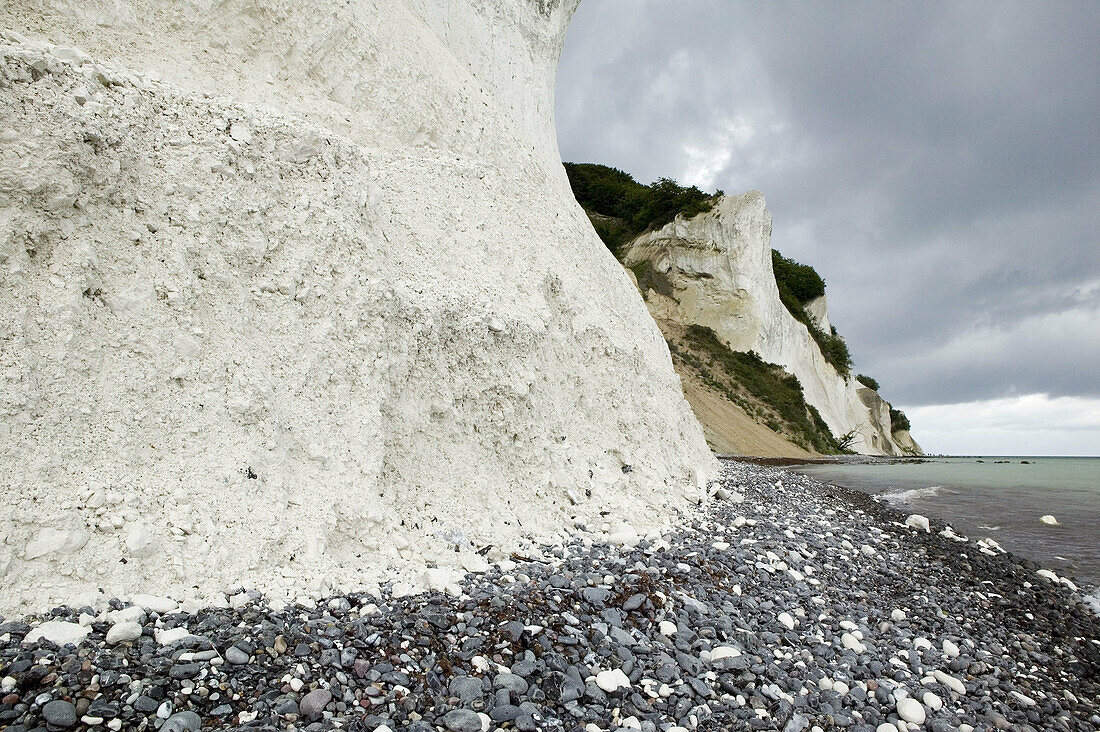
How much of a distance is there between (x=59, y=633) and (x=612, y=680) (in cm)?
335

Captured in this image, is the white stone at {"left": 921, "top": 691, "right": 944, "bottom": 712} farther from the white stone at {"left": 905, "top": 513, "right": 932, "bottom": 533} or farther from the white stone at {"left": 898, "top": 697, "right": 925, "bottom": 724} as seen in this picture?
the white stone at {"left": 905, "top": 513, "right": 932, "bottom": 533}

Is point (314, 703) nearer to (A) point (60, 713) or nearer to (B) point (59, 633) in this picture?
(A) point (60, 713)

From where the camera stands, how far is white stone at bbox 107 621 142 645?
333 cm

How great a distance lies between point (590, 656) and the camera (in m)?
3.95

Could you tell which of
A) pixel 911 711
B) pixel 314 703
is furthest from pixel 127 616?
pixel 911 711

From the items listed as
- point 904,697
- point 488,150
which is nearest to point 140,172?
point 488,150

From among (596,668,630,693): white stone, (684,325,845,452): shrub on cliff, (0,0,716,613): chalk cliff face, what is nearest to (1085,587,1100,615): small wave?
(0,0,716,613): chalk cliff face

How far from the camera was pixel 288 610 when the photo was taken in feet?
13.1

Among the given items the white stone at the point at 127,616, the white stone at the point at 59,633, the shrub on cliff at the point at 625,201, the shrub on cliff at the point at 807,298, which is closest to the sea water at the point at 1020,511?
the white stone at the point at 127,616

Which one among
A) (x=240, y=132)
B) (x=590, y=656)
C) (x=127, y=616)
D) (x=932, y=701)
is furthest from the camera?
(x=240, y=132)

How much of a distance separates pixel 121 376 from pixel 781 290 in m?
52.0

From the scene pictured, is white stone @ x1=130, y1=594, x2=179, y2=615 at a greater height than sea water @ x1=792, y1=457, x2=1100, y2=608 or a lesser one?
lesser

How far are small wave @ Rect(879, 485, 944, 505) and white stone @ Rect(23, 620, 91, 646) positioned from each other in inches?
612

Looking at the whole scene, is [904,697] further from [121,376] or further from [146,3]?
[146,3]
